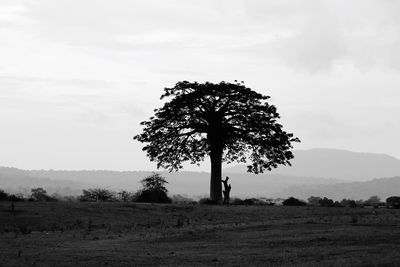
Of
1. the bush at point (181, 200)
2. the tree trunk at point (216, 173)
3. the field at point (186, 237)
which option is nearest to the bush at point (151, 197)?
the bush at point (181, 200)

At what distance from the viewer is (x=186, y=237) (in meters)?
25.5

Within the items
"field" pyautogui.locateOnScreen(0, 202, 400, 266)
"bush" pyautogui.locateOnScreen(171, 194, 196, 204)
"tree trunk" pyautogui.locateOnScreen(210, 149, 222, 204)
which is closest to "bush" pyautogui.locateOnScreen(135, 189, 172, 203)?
"bush" pyautogui.locateOnScreen(171, 194, 196, 204)

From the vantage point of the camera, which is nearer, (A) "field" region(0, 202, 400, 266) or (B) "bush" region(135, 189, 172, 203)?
(A) "field" region(0, 202, 400, 266)

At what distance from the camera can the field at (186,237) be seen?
19.1 m

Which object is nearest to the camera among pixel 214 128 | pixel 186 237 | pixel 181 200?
pixel 186 237

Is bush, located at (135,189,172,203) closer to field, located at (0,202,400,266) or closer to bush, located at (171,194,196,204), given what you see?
bush, located at (171,194,196,204)

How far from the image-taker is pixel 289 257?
19.0 metres

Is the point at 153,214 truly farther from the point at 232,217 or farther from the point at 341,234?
the point at 341,234

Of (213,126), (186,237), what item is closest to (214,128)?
(213,126)

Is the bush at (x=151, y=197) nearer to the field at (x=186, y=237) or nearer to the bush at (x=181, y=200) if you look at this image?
the bush at (x=181, y=200)

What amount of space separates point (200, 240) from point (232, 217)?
1101 cm

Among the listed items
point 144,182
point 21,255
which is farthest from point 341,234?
Answer: point 144,182

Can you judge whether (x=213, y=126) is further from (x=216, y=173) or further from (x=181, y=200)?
(x=181, y=200)

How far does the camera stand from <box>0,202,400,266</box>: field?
19.1m
